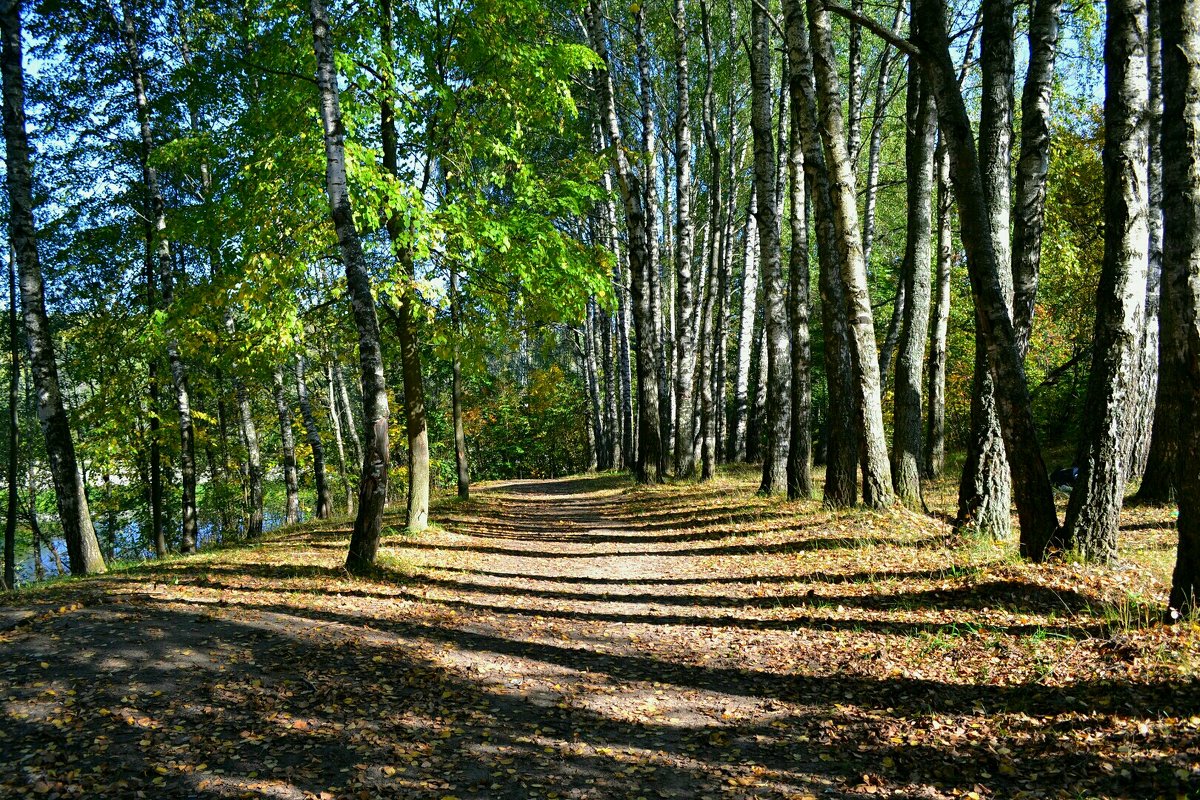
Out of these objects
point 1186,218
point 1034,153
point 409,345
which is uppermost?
point 1034,153

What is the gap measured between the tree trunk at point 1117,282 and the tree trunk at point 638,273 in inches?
444

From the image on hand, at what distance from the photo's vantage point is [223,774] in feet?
12.1

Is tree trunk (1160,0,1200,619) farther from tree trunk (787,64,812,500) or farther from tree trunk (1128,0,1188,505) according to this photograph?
tree trunk (787,64,812,500)

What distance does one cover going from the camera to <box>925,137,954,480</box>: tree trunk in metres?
13.7

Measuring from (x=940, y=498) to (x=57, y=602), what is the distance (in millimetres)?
12868

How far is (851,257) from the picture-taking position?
912 cm

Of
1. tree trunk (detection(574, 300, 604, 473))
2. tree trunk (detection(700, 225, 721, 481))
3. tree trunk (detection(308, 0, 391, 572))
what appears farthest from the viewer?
tree trunk (detection(574, 300, 604, 473))

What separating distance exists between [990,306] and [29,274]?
12501mm

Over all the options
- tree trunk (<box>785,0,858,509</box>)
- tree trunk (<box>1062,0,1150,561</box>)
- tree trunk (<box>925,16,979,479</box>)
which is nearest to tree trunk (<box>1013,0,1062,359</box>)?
tree trunk (<box>1062,0,1150,561</box>)

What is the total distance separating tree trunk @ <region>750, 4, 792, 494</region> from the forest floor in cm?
476

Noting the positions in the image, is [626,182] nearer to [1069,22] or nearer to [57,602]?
[1069,22]

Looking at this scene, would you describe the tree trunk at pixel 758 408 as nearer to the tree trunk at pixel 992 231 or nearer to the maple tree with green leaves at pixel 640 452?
the maple tree with green leaves at pixel 640 452

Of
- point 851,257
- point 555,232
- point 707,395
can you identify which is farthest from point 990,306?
point 707,395

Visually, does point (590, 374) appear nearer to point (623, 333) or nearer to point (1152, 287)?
point (623, 333)
